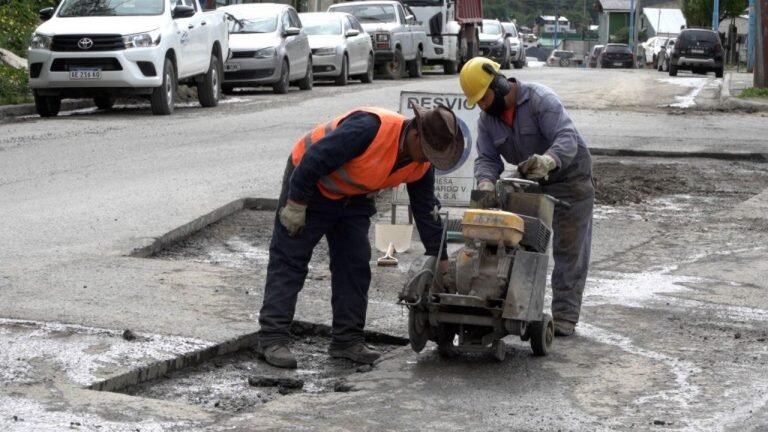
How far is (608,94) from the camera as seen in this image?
88.0 feet

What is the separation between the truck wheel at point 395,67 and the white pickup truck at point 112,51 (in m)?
12.7

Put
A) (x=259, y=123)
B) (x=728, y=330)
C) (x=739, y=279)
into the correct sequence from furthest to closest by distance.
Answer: (x=259, y=123) → (x=739, y=279) → (x=728, y=330)

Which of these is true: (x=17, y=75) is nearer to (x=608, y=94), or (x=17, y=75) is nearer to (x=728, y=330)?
(x=608, y=94)

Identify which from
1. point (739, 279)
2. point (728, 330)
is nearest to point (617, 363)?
point (728, 330)

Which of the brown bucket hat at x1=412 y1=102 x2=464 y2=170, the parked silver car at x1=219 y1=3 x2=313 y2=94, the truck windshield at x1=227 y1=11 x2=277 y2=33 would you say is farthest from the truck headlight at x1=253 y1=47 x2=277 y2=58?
the brown bucket hat at x1=412 y1=102 x2=464 y2=170

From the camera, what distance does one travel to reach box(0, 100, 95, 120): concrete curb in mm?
19141

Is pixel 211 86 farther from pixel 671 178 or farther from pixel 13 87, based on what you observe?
pixel 671 178

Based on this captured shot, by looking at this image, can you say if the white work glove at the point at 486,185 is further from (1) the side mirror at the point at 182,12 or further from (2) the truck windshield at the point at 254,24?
(2) the truck windshield at the point at 254,24

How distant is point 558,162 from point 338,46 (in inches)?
817

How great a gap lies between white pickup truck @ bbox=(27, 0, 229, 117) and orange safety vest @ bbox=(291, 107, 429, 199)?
12259 mm

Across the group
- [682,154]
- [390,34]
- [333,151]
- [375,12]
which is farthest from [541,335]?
[375,12]

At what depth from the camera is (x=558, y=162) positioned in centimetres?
683

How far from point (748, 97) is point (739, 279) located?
1726cm

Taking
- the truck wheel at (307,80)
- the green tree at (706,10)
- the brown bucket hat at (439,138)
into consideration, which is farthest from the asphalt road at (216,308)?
Answer: the green tree at (706,10)
